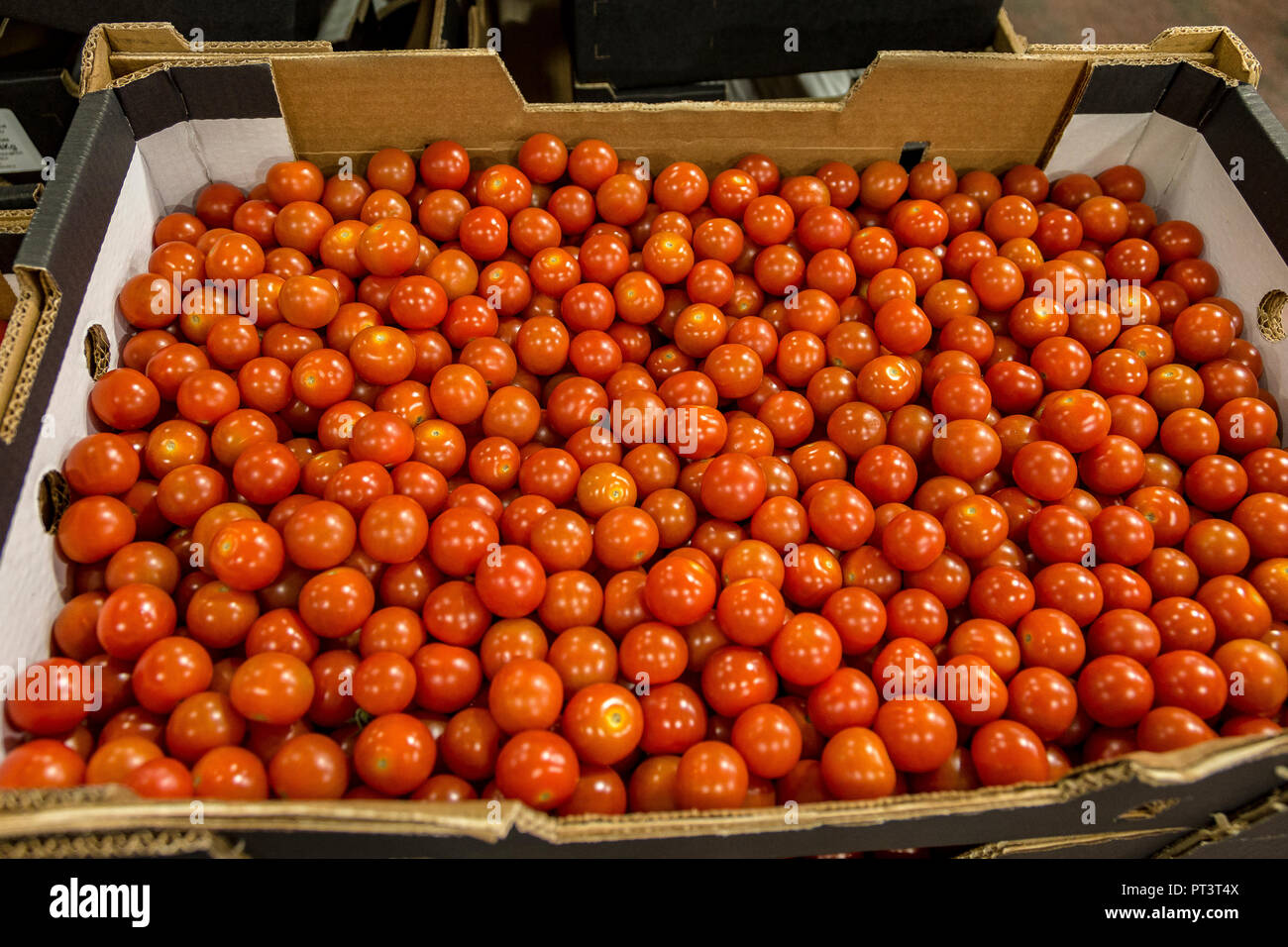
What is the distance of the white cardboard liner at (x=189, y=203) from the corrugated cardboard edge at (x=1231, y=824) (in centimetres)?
106

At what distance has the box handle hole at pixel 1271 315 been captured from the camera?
2.06 meters

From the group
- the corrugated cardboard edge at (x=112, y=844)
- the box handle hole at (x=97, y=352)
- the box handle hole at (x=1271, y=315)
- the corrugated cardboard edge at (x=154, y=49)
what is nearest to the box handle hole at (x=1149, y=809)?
the box handle hole at (x=1271, y=315)

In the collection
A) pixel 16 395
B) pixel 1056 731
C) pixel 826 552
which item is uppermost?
pixel 16 395

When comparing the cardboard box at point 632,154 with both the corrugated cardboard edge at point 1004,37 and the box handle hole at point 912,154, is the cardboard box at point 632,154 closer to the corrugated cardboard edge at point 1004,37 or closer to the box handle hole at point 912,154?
the box handle hole at point 912,154

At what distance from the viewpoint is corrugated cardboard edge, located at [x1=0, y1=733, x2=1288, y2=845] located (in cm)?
111
